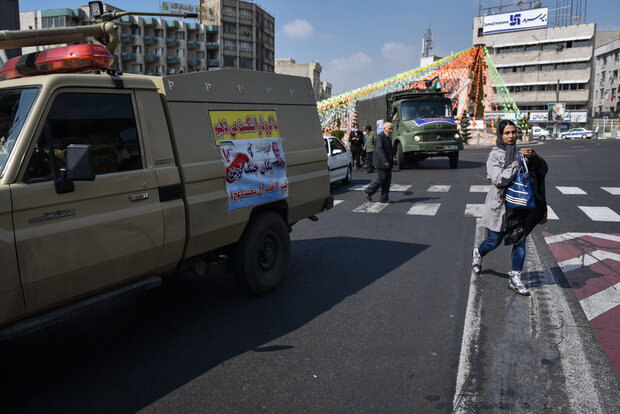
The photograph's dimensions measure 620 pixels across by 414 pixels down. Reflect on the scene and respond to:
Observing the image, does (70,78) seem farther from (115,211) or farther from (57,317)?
(57,317)

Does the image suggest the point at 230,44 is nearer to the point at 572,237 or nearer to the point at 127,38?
the point at 127,38

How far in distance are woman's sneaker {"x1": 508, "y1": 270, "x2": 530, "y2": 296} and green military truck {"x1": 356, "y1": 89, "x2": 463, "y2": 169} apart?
48.7ft

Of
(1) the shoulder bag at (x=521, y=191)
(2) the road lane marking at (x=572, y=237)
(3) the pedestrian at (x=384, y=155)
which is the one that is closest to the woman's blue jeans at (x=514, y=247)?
(1) the shoulder bag at (x=521, y=191)

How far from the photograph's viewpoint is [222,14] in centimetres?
9888

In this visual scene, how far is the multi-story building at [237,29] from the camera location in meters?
99.4

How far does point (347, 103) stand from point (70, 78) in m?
32.3

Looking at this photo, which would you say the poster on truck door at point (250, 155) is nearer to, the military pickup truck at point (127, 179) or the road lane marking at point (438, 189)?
the military pickup truck at point (127, 179)

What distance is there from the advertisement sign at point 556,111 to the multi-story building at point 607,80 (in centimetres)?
783

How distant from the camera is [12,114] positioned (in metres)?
3.38

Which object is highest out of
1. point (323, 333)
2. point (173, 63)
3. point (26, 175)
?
point (173, 63)

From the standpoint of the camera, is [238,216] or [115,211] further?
[238,216]

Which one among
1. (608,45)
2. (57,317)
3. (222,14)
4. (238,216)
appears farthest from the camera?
(222,14)

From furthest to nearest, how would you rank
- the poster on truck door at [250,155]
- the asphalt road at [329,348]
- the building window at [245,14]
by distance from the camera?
the building window at [245,14] → the poster on truck door at [250,155] → the asphalt road at [329,348]

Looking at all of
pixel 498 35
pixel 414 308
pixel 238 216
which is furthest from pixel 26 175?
pixel 498 35
